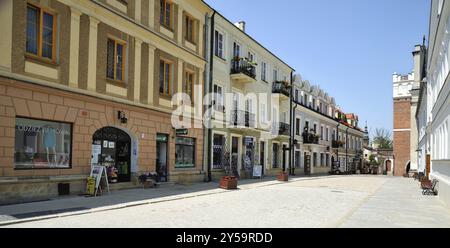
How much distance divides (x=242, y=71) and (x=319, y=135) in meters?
19.7

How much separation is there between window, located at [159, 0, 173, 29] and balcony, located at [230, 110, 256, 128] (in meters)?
7.96

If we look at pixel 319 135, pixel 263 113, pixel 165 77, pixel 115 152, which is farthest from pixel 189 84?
pixel 319 135

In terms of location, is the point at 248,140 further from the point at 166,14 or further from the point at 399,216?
the point at 399,216

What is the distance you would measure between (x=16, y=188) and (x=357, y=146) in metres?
57.2

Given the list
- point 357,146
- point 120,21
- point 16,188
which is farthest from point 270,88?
point 357,146

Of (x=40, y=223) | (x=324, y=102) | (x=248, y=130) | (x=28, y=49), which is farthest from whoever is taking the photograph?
(x=324, y=102)

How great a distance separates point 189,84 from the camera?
20.5 m

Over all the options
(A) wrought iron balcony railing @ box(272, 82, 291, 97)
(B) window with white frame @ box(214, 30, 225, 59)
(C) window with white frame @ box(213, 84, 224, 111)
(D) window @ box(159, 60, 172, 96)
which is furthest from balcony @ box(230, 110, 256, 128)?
(D) window @ box(159, 60, 172, 96)

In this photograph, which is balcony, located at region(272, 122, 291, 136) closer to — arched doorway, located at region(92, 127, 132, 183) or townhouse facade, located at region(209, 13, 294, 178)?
townhouse facade, located at region(209, 13, 294, 178)

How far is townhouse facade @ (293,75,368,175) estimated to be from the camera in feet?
122

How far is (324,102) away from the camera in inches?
1818

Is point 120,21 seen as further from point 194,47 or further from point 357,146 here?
point 357,146

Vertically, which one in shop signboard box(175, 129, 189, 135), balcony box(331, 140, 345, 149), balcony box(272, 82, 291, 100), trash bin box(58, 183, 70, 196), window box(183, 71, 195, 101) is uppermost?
balcony box(272, 82, 291, 100)

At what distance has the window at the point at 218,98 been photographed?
22844mm
